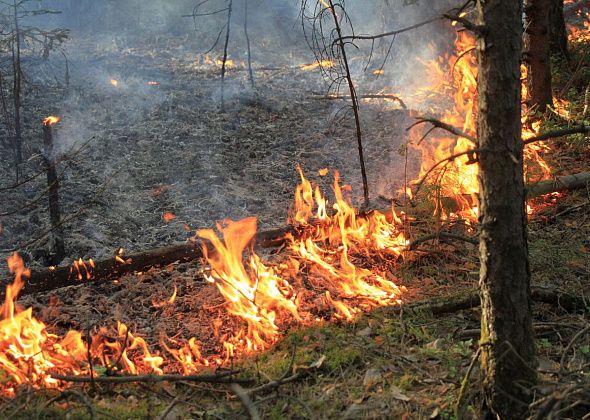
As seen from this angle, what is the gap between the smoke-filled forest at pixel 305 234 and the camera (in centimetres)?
317

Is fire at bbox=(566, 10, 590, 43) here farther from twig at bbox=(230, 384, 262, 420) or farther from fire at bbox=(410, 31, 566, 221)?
twig at bbox=(230, 384, 262, 420)

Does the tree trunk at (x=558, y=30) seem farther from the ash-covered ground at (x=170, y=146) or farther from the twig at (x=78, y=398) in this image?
the twig at (x=78, y=398)

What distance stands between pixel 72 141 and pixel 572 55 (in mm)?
9364

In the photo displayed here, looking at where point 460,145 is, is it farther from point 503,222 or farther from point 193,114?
point 193,114

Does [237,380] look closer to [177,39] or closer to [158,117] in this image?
[158,117]

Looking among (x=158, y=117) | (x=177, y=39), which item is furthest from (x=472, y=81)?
(x=177, y=39)

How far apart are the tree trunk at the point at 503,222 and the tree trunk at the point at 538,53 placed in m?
6.30

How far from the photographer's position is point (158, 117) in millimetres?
10109

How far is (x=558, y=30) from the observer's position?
33.2 feet

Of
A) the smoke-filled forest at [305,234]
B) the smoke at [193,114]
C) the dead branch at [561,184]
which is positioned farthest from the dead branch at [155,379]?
the dead branch at [561,184]

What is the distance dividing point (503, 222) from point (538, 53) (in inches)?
268

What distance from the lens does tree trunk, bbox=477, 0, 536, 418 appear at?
113 inches

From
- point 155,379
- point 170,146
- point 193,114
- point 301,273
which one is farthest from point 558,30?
point 155,379

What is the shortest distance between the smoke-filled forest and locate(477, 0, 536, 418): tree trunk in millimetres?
12
